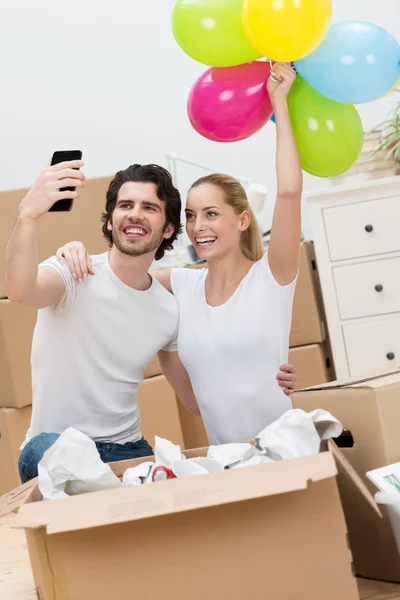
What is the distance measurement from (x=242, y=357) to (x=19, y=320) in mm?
1267

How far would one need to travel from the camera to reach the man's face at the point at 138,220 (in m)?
A: 1.90

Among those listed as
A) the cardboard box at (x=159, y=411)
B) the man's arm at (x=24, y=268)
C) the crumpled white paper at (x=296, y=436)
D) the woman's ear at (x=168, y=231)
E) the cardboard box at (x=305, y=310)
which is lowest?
the cardboard box at (x=159, y=411)

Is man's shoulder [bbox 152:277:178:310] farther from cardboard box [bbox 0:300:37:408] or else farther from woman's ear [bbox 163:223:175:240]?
cardboard box [bbox 0:300:37:408]

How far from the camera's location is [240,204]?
6.48ft

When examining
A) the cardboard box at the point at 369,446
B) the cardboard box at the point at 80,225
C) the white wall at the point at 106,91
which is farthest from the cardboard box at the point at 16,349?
the cardboard box at the point at 369,446

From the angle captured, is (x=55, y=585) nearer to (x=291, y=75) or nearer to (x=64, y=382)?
(x=64, y=382)

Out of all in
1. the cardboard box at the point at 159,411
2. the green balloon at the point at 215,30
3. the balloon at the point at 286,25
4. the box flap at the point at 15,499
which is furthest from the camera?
the cardboard box at the point at 159,411

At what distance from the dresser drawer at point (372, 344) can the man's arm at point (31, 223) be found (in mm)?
1702

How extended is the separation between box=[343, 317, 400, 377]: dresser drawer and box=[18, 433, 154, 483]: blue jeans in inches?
54.0

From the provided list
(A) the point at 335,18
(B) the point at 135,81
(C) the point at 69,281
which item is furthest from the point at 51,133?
(C) the point at 69,281

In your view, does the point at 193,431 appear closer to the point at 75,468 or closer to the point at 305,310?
the point at 305,310

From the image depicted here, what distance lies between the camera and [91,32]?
349 centimetres

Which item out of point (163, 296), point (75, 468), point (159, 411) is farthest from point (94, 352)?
point (159, 411)

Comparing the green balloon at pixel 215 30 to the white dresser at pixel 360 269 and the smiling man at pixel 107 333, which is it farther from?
the white dresser at pixel 360 269
